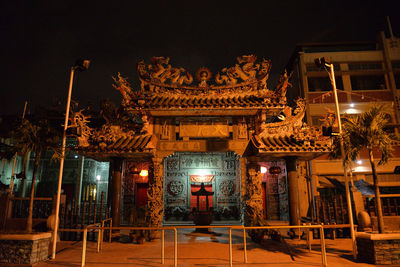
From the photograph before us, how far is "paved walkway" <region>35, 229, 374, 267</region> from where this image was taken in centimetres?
786

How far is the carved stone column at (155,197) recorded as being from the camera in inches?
464

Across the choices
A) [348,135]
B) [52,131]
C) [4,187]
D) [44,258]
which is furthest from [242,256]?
[4,187]

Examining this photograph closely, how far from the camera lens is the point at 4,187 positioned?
17.1 m

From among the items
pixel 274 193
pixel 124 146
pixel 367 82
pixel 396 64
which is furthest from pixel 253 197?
pixel 396 64

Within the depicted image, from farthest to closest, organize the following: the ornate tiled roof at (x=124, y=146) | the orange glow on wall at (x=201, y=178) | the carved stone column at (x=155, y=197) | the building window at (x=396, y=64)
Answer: the building window at (x=396, y=64), the orange glow on wall at (x=201, y=178), the carved stone column at (x=155, y=197), the ornate tiled roof at (x=124, y=146)

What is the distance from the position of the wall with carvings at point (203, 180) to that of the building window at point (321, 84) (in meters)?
10.6

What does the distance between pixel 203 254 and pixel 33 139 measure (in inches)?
291

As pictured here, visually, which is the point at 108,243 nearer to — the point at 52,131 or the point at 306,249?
the point at 52,131

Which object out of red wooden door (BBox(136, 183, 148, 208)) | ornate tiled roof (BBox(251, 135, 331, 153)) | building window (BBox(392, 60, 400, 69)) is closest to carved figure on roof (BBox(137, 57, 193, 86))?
ornate tiled roof (BBox(251, 135, 331, 153))

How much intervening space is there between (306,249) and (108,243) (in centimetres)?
842

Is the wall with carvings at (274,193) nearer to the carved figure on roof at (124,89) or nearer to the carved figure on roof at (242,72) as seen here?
the carved figure on roof at (242,72)

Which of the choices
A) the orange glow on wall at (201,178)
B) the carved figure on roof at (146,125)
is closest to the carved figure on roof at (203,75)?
the carved figure on roof at (146,125)

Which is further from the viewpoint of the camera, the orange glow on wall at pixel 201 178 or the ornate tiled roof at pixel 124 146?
the orange glow on wall at pixel 201 178

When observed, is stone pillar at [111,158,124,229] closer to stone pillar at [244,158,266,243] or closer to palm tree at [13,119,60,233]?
palm tree at [13,119,60,233]
